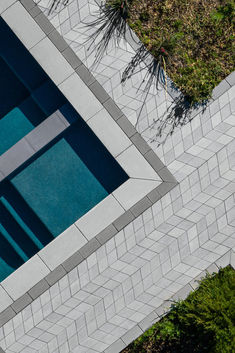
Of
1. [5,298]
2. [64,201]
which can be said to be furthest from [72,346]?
[64,201]

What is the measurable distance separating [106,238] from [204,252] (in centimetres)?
213

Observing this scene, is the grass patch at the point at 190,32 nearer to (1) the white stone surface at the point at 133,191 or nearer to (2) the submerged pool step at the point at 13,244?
(1) the white stone surface at the point at 133,191

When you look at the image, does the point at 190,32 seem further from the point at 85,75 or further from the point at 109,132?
the point at 109,132

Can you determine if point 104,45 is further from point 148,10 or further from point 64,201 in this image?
point 64,201

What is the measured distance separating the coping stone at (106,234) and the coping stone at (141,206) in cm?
56

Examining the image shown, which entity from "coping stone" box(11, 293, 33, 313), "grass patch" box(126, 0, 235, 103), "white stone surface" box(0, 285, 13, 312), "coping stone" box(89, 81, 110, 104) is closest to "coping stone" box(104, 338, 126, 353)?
"coping stone" box(11, 293, 33, 313)

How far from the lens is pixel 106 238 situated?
10266 millimetres

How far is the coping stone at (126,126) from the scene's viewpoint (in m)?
10.2

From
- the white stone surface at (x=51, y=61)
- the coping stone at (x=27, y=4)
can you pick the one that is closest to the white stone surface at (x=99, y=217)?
the white stone surface at (x=51, y=61)

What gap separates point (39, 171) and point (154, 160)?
2770mm

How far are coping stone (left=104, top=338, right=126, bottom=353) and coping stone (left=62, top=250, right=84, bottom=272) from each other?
190 cm

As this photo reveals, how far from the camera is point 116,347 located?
10461mm

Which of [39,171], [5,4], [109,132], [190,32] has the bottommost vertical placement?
A: [109,132]

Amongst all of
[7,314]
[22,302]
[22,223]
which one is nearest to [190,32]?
[22,223]
